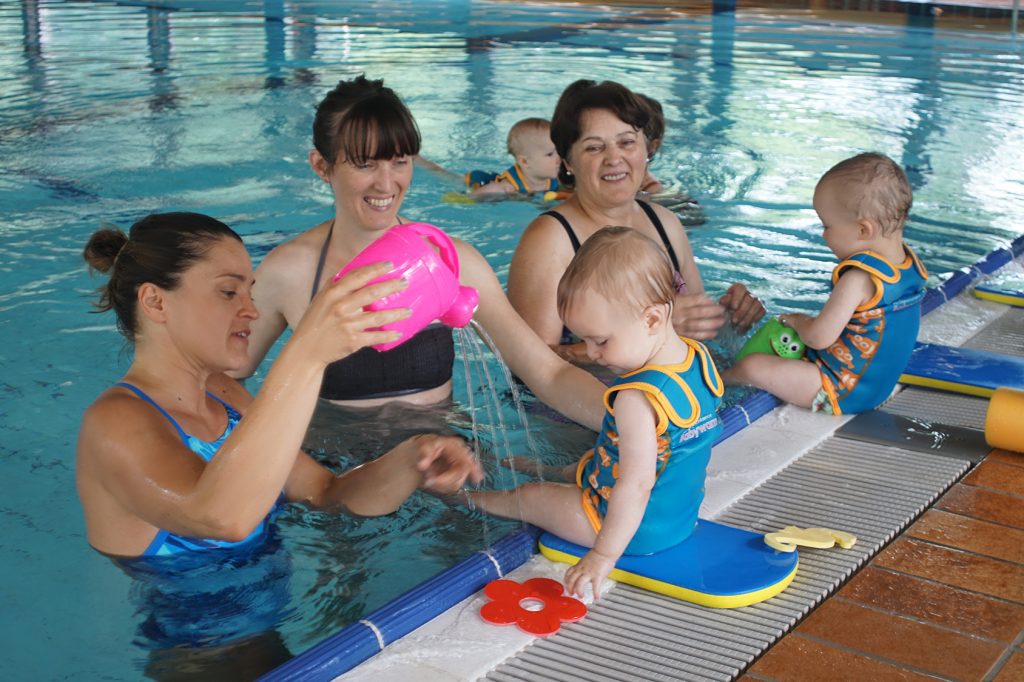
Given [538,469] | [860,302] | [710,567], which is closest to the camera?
[710,567]

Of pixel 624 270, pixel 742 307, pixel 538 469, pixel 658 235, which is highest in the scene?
pixel 624 270

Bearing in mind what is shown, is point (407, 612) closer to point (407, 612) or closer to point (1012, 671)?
point (407, 612)

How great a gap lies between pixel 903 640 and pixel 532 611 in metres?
0.81

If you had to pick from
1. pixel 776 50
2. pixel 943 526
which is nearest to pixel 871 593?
pixel 943 526

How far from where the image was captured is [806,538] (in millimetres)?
2891

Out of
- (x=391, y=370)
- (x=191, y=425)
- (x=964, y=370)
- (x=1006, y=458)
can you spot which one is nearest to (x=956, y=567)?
(x=1006, y=458)

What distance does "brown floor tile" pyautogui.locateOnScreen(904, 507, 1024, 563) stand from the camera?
9.59 ft

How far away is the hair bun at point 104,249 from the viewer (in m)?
2.61

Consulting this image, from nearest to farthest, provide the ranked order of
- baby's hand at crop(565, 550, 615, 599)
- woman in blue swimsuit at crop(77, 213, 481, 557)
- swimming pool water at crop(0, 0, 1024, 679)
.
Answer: woman in blue swimsuit at crop(77, 213, 481, 557), baby's hand at crop(565, 550, 615, 599), swimming pool water at crop(0, 0, 1024, 679)

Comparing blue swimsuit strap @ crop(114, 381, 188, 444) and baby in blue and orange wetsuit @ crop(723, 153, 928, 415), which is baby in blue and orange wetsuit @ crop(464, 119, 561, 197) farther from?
blue swimsuit strap @ crop(114, 381, 188, 444)

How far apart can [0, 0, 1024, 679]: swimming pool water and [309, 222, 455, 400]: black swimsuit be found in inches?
3.7

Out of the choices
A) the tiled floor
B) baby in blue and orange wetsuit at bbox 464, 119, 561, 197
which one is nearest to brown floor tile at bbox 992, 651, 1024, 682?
the tiled floor

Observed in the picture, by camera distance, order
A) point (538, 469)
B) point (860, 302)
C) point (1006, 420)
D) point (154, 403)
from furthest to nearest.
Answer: point (860, 302)
point (538, 469)
point (1006, 420)
point (154, 403)

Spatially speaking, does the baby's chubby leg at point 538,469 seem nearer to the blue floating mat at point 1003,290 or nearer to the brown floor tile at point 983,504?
the brown floor tile at point 983,504
